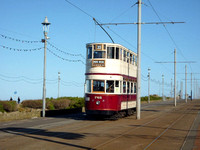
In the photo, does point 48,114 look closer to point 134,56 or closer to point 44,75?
point 44,75

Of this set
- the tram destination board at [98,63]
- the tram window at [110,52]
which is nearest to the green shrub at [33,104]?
the tram destination board at [98,63]

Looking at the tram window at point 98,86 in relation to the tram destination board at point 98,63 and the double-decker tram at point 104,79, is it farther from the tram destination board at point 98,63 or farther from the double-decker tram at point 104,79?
the tram destination board at point 98,63

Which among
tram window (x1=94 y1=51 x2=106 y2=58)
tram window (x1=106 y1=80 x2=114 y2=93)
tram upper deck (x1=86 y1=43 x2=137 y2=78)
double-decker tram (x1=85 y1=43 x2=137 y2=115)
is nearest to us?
double-decker tram (x1=85 y1=43 x2=137 y2=115)

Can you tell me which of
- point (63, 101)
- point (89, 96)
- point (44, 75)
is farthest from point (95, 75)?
point (63, 101)

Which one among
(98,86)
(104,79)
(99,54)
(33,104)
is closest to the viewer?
(104,79)

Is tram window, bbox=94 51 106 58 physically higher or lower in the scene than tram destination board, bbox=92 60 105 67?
higher

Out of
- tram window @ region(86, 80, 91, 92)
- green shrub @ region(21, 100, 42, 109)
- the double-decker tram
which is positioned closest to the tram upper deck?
the double-decker tram

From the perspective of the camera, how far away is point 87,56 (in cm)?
2308

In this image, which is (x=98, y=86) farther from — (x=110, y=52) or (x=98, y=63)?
(x=110, y=52)

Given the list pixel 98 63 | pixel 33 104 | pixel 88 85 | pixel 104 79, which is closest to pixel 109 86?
pixel 104 79

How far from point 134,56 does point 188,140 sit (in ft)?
51.3

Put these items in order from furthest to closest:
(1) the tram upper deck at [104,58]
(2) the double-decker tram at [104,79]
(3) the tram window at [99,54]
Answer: (3) the tram window at [99,54]
(1) the tram upper deck at [104,58]
(2) the double-decker tram at [104,79]

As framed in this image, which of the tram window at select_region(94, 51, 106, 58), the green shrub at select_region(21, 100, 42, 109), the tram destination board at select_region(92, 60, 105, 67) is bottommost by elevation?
the green shrub at select_region(21, 100, 42, 109)

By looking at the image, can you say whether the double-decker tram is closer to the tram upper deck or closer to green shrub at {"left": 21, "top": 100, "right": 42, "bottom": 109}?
the tram upper deck
